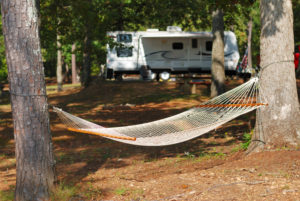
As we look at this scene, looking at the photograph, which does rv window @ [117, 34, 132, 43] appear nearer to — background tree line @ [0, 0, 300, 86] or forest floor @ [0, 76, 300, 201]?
background tree line @ [0, 0, 300, 86]

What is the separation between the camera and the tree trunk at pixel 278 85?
543 cm

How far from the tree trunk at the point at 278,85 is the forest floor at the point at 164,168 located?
220 mm

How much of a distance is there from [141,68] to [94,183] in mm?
12589

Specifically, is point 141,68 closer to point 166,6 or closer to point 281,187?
point 166,6

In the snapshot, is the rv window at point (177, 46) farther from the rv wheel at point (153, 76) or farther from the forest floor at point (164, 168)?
the forest floor at point (164, 168)

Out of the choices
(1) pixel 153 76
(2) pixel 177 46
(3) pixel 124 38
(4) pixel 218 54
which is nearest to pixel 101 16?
(3) pixel 124 38

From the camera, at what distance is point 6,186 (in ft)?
17.1

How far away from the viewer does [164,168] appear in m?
5.73

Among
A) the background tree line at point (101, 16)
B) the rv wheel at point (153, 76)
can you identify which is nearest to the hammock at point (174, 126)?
the background tree line at point (101, 16)

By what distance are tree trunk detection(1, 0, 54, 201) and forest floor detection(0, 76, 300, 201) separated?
1.13 feet

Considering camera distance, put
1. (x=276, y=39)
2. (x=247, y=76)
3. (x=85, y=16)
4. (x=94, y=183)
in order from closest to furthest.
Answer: (x=94, y=183), (x=276, y=39), (x=85, y=16), (x=247, y=76)

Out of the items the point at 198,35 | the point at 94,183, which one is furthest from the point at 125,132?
the point at 198,35

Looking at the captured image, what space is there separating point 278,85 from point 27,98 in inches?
127

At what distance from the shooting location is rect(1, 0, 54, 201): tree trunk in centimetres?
400
